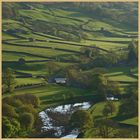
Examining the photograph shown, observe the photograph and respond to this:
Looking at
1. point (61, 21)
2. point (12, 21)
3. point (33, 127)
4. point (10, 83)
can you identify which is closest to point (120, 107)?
point (33, 127)

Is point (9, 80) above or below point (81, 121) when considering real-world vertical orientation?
above

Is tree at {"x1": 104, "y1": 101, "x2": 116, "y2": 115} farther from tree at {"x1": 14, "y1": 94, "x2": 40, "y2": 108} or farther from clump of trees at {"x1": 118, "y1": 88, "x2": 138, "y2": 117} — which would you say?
tree at {"x1": 14, "y1": 94, "x2": 40, "y2": 108}

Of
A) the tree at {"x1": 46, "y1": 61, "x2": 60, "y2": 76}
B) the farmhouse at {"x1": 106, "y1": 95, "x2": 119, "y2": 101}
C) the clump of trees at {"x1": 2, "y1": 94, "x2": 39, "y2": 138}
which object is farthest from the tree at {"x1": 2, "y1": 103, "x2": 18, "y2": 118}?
the tree at {"x1": 46, "y1": 61, "x2": 60, "y2": 76}

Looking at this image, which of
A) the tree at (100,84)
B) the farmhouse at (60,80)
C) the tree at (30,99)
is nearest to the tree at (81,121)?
the tree at (30,99)

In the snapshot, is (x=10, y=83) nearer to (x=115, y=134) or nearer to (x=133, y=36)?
(x=115, y=134)

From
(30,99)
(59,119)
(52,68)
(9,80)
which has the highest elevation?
(52,68)

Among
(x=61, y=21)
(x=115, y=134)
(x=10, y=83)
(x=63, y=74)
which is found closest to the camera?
(x=115, y=134)

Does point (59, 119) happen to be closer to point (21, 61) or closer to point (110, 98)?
point (110, 98)

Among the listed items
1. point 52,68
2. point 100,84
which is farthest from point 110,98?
point 52,68
